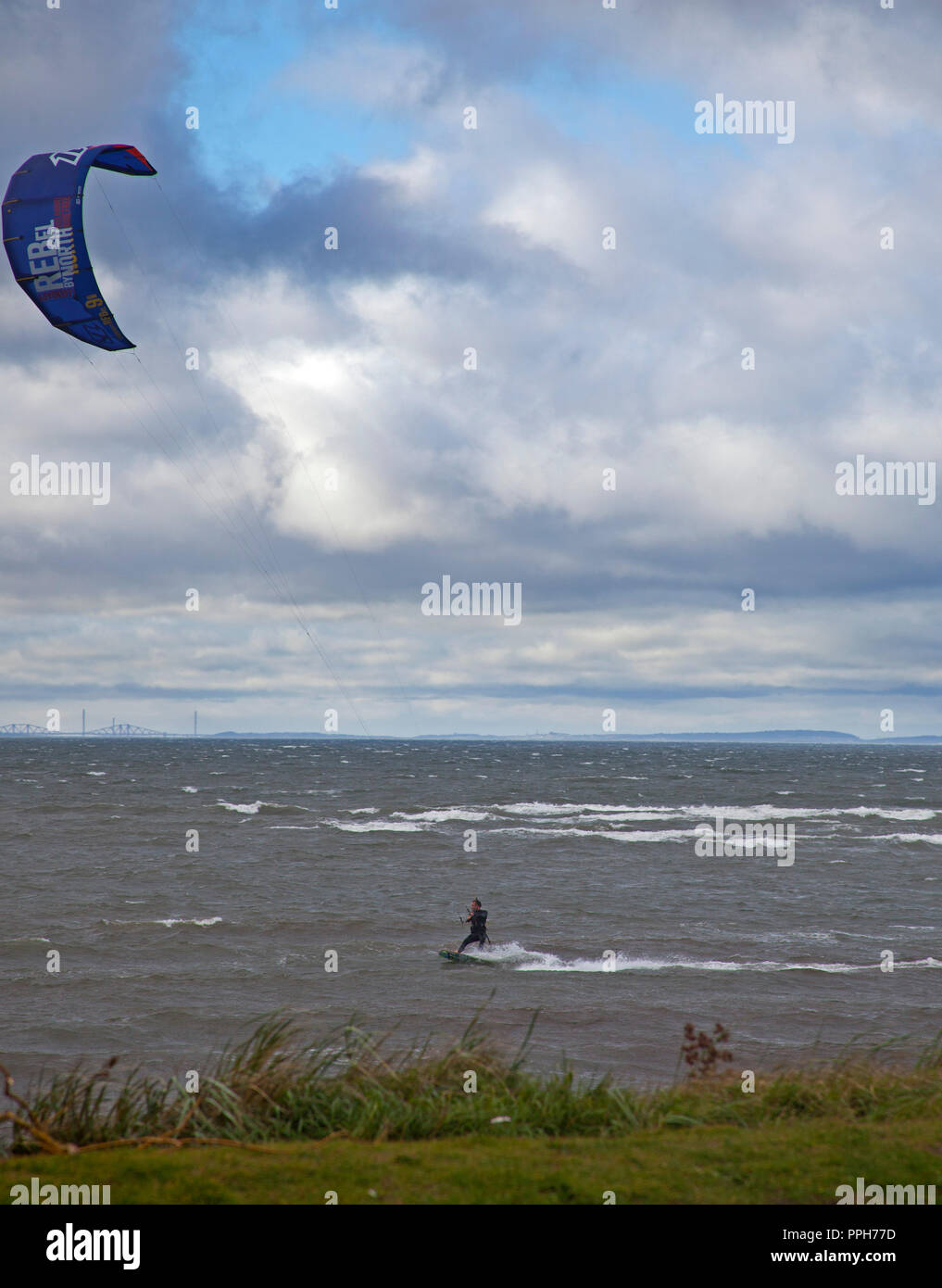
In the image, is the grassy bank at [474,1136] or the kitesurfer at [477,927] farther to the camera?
the kitesurfer at [477,927]

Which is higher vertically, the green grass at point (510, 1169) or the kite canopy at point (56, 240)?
the kite canopy at point (56, 240)

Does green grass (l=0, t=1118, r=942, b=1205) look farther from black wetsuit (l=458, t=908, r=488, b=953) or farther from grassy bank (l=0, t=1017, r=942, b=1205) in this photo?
black wetsuit (l=458, t=908, r=488, b=953)

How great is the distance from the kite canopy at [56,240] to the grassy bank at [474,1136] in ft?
36.8

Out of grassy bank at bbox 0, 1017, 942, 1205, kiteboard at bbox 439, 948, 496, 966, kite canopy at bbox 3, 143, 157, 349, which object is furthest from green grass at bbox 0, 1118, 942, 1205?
kiteboard at bbox 439, 948, 496, 966

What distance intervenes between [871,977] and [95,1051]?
51.7ft

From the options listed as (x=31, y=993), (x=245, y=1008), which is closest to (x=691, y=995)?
(x=245, y=1008)

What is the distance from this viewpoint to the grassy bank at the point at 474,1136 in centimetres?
629

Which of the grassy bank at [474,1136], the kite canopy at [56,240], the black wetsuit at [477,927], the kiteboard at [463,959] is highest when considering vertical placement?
the kite canopy at [56,240]

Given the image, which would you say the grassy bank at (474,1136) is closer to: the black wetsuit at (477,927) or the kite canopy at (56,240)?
the kite canopy at (56,240)

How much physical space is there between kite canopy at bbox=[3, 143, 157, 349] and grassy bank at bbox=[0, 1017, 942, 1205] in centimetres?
1121

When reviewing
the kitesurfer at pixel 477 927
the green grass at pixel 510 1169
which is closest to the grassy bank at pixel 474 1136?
the green grass at pixel 510 1169
